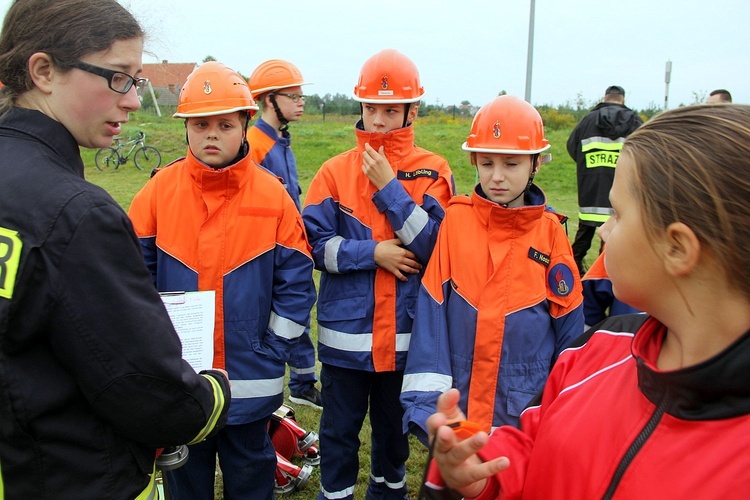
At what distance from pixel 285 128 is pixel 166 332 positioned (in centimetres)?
449

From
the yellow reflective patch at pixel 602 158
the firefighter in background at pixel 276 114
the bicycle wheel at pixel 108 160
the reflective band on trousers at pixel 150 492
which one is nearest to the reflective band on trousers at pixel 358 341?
the reflective band on trousers at pixel 150 492

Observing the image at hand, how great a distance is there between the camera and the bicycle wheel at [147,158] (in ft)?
61.1

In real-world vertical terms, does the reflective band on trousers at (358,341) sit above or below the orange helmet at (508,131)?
below

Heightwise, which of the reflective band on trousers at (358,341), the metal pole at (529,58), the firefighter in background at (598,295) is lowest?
the reflective band on trousers at (358,341)

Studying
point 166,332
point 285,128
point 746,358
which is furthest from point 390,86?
point 285,128

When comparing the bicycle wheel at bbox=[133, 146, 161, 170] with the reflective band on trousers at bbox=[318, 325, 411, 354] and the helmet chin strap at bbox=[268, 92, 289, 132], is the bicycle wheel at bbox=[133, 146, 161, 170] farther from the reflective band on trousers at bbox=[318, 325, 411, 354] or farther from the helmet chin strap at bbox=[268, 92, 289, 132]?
the reflective band on trousers at bbox=[318, 325, 411, 354]

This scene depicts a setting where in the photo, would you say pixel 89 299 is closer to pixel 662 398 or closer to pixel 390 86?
pixel 662 398

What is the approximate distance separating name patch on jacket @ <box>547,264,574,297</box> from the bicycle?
57.8ft

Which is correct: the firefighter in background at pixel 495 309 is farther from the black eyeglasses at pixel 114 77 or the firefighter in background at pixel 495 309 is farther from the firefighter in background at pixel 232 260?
the black eyeglasses at pixel 114 77

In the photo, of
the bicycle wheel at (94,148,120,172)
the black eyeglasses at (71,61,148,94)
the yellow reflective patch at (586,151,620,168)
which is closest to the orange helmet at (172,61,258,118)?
the black eyeglasses at (71,61,148,94)

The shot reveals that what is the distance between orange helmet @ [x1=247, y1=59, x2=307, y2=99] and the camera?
5.56 m

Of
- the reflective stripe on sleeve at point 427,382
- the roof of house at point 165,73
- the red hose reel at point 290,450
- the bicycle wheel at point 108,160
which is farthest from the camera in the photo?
the bicycle wheel at point 108,160

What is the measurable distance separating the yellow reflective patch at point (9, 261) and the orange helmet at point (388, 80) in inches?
82.7

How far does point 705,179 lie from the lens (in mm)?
1129
